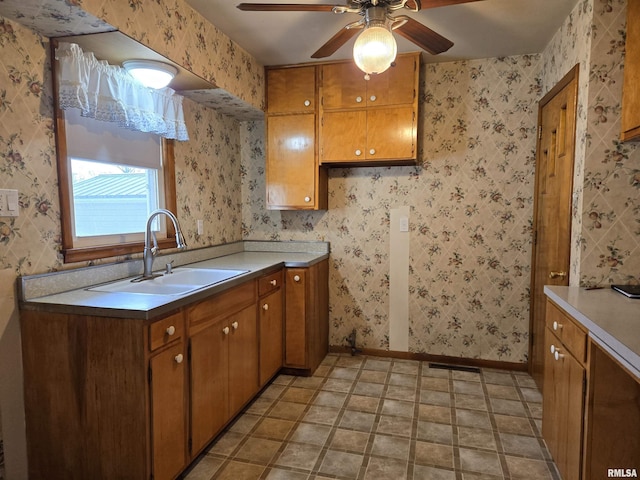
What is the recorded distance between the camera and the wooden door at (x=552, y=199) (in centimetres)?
226

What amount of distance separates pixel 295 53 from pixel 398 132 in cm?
94

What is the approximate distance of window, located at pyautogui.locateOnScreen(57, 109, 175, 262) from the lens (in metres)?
1.95

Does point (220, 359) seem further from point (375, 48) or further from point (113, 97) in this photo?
point (375, 48)

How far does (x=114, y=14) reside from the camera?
169cm

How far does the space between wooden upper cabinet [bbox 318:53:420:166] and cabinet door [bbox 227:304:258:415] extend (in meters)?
1.40

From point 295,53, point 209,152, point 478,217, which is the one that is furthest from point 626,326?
point 209,152

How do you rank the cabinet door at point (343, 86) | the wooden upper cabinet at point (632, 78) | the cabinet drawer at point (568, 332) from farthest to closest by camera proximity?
the cabinet door at point (343, 86), the wooden upper cabinet at point (632, 78), the cabinet drawer at point (568, 332)

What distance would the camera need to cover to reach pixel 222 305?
213 centimetres

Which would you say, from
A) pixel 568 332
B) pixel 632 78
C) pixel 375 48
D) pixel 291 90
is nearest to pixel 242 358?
pixel 568 332

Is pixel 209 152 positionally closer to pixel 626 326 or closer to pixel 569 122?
pixel 569 122

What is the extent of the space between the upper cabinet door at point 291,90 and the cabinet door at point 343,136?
195mm

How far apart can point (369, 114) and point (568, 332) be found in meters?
1.98

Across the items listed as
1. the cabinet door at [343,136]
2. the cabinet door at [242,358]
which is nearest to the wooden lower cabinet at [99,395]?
the cabinet door at [242,358]

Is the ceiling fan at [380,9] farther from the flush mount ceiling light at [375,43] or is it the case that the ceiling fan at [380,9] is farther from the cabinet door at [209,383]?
the cabinet door at [209,383]
